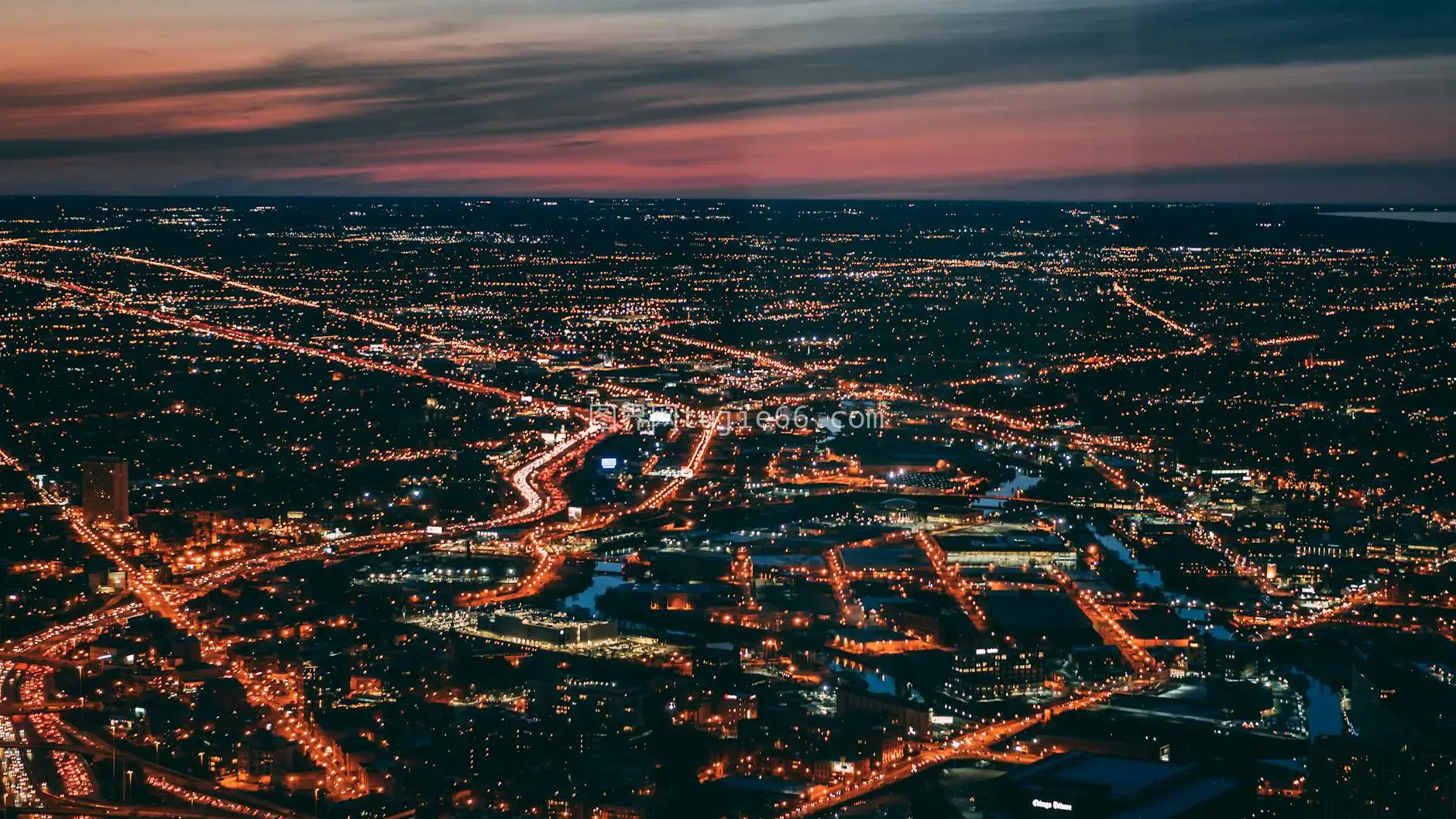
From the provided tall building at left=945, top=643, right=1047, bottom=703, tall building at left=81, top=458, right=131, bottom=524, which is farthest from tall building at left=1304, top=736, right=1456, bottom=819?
tall building at left=81, top=458, right=131, bottom=524

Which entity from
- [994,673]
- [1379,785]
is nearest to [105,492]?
[994,673]

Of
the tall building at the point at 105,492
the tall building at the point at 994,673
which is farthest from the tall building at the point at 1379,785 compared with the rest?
the tall building at the point at 105,492

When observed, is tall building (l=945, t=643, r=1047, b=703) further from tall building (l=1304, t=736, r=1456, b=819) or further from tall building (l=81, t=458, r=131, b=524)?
tall building (l=81, t=458, r=131, b=524)

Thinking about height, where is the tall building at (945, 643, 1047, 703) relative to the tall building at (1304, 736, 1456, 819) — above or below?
below

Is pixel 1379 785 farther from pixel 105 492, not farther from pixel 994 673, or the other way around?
pixel 105 492

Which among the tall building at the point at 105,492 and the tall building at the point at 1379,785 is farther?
the tall building at the point at 105,492

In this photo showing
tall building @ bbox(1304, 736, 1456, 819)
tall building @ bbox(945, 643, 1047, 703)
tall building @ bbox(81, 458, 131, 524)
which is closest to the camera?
tall building @ bbox(1304, 736, 1456, 819)

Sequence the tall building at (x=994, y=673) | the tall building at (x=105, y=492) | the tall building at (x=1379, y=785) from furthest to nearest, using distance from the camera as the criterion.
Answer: the tall building at (x=105, y=492) → the tall building at (x=994, y=673) → the tall building at (x=1379, y=785)

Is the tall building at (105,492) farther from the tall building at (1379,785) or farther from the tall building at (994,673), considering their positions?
the tall building at (1379,785)

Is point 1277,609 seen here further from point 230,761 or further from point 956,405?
point 956,405
